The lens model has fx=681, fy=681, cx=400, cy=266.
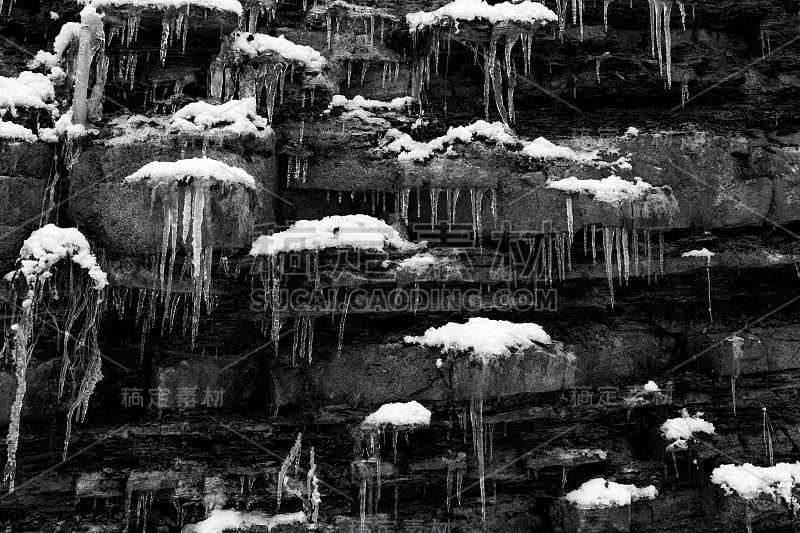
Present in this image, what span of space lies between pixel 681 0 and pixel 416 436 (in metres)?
10.1

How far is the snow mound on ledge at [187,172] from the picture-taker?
10.1 metres

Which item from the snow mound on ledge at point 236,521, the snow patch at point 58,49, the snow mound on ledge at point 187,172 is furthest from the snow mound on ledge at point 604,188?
the snow patch at point 58,49

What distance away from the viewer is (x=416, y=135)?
13.3 m

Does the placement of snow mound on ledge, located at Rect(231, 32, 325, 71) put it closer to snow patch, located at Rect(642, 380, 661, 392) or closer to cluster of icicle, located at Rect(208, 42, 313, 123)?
cluster of icicle, located at Rect(208, 42, 313, 123)

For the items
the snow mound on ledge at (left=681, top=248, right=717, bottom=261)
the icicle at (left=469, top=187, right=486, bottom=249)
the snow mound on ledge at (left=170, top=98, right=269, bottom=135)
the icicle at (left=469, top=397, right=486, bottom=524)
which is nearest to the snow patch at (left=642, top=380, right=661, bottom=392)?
the snow mound on ledge at (left=681, top=248, right=717, bottom=261)

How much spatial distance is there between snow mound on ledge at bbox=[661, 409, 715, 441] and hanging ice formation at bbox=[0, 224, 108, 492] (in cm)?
979

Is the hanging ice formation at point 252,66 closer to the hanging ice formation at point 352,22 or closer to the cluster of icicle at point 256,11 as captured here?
the cluster of icicle at point 256,11

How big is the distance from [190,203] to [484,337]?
516cm

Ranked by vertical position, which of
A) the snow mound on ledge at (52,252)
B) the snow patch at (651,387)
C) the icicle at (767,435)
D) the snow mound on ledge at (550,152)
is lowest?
the icicle at (767,435)

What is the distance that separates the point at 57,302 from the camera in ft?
36.6

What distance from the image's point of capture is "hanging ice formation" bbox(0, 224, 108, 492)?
34.1 ft

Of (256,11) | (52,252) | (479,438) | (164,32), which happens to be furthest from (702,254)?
(52,252)

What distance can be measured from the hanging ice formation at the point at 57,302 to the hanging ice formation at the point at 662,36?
11039 millimetres

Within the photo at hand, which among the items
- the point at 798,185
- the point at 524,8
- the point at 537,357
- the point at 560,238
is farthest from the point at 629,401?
the point at 524,8
